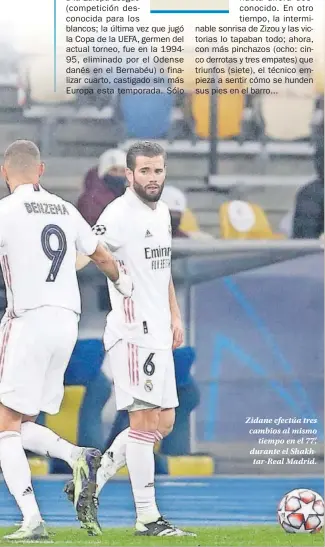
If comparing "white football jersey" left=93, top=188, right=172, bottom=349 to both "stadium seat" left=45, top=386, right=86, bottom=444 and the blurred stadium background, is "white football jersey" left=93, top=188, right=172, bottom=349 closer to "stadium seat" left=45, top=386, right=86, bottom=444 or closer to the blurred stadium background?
the blurred stadium background

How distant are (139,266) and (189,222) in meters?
0.33

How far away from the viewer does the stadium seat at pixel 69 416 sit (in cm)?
563

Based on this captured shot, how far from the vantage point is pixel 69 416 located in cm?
565

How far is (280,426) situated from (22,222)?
160cm

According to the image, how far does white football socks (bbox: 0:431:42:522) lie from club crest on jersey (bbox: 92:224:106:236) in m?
1.02

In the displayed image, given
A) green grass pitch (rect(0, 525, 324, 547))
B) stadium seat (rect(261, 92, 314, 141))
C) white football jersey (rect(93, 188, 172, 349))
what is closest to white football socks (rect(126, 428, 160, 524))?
green grass pitch (rect(0, 525, 324, 547))

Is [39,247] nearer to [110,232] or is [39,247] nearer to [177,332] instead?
[110,232]

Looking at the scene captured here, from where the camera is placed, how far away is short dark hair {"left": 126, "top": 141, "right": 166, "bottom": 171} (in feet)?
18.3

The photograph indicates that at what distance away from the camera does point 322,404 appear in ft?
18.7

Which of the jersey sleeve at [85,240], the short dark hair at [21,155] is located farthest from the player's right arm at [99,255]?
the short dark hair at [21,155]

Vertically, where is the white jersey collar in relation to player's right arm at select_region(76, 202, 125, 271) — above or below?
above

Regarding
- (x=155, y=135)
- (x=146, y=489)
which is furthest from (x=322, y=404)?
(x=155, y=135)

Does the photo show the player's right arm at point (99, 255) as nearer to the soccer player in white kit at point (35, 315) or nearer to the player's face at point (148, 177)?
the soccer player in white kit at point (35, 315)

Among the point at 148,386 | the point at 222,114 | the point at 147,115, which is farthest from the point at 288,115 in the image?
the point at 148,386
